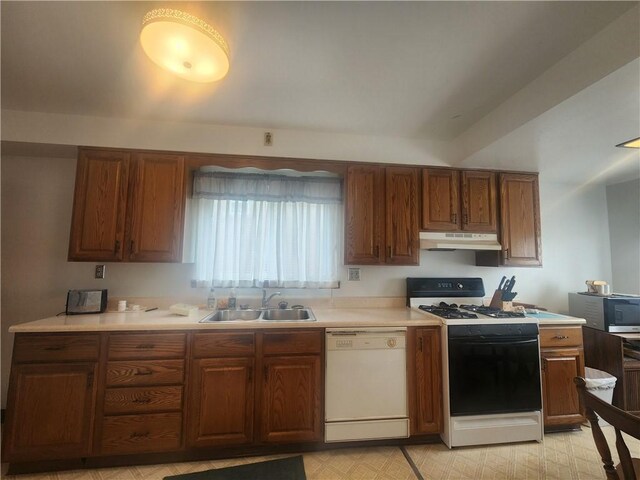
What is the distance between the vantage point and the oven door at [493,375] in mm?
2068

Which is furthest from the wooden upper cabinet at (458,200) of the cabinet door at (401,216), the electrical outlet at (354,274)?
the electrical outlet at (354,274)

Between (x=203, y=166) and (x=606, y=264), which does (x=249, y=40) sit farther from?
(x=606, y=264)

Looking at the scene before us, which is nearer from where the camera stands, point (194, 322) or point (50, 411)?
point (50, 411)

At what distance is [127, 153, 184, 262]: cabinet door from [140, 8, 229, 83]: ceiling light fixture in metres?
1.16

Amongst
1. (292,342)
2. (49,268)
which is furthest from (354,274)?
(49,268)

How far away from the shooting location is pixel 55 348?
72.6 inches

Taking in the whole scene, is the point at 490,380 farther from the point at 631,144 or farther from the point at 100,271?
the point at 100,271

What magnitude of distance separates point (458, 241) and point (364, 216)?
0.91m

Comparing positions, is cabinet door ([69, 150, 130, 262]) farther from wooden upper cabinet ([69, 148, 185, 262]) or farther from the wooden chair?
the wooden chair

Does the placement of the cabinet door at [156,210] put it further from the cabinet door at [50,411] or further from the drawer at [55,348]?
the cabinet door at [50,411]

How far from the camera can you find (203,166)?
2449 mm

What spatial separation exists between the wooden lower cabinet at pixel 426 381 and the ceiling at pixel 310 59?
5.81 ft

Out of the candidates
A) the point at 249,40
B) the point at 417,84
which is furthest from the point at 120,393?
the point at 417,84

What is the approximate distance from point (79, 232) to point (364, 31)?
2.49 m
